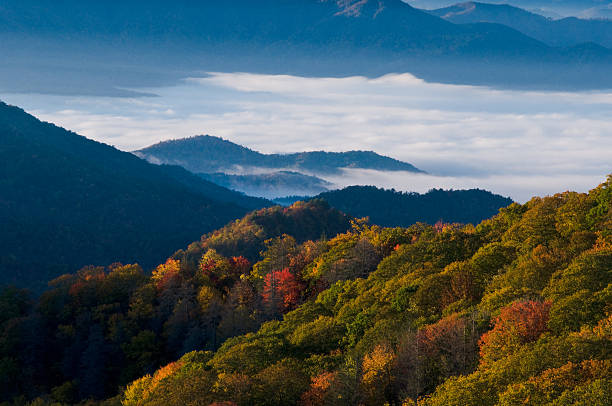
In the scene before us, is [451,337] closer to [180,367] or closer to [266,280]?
[180,367]

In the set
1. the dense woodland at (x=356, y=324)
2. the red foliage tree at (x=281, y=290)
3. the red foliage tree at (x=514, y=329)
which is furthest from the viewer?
the red foliage tree at (x=281, y=290)

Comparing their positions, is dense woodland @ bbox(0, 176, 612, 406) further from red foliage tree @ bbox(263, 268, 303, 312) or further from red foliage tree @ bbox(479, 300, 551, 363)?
red foliage tree @ bbox(263, 268, 303, 312)

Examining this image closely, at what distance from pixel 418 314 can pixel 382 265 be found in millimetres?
22399

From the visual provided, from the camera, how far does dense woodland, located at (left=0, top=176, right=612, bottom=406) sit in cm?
5006

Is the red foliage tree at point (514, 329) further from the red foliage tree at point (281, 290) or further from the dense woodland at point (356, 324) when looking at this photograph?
the red foliage tree at point (281, 290)

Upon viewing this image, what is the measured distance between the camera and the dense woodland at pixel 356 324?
164ft

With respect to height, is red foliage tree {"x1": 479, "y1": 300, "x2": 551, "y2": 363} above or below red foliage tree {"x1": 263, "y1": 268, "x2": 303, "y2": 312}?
above

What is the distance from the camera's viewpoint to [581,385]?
40.6 metres

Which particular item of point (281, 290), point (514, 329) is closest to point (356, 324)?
point (514, 329)

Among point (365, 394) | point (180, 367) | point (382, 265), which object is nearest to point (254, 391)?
point (365, 394)

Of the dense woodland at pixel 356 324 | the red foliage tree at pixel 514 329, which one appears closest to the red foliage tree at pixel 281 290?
the dense woodland at pixel 356 324

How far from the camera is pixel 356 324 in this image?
6988 cm

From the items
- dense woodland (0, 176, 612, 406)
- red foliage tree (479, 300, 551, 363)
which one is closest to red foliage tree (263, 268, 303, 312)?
dense woodland (0, 176, 612, 406)

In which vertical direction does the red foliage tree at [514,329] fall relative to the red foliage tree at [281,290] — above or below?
above
